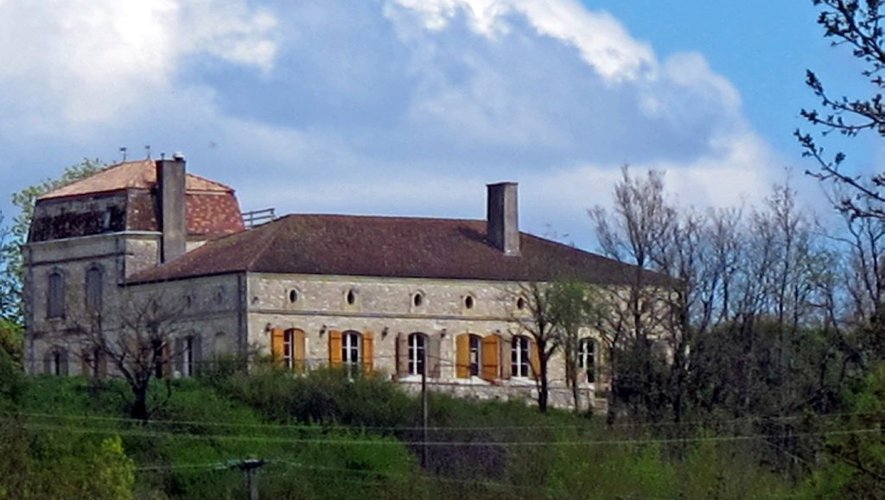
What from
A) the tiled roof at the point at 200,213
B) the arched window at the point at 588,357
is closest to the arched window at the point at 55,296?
the tiled roof at the point at 200,213

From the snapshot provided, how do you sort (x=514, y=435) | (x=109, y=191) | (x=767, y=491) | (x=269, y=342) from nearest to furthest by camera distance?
(x=767, y=491), (x=514, y=435), (x=269, y=342), (x=109, y=191)

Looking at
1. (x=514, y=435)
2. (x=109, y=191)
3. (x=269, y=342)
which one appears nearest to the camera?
(x=514, y=435)

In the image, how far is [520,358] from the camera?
206 ft

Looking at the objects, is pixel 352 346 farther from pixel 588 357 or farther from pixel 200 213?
pixel 200 213

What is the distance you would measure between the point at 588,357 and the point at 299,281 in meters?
8.53

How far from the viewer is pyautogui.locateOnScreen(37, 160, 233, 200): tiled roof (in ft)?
208

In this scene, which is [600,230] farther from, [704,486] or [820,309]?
[704,486]

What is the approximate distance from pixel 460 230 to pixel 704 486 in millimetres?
20332

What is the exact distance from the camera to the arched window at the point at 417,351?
61.0 metres

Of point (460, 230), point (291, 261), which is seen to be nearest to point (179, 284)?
point (291, 261)

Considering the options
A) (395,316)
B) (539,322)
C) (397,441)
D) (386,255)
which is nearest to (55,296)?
(386,255)

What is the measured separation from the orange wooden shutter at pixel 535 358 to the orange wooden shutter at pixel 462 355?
1812 mm

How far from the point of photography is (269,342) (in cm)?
5900

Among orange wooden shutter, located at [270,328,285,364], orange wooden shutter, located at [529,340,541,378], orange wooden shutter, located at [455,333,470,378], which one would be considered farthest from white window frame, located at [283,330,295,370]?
orange wooden shutter, located at [529,340,541,378]
